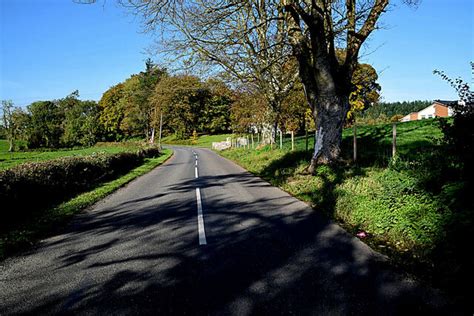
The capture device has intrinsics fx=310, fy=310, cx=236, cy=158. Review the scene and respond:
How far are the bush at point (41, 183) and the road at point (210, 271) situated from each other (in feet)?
6.63

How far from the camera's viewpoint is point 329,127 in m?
11.6

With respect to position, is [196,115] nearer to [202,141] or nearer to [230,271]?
[202,141]

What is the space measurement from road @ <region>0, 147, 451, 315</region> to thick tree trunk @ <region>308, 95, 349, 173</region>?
4742 millimetres

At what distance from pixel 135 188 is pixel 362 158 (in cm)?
919

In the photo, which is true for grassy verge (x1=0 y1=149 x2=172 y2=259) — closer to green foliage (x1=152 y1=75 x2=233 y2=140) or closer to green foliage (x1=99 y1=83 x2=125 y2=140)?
green foliage (x1=152 y1=75 x2=233 y2=140)

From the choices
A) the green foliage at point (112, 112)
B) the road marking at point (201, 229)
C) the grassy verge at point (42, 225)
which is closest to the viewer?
the road marking at point (201, 229)

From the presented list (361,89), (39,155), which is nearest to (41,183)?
(361,89)

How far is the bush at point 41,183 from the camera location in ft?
26.0

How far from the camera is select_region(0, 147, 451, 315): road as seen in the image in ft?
11.0

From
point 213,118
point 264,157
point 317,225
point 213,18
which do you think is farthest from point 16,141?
point 317,225

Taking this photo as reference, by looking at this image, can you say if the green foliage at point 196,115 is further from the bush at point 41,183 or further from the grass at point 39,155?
the bush at point 41,183

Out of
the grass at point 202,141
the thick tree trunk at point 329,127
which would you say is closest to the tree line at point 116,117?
the grass at point 202,141

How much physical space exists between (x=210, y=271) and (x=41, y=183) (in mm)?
8046

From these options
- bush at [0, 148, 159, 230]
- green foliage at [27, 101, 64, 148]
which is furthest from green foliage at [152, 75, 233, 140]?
bush at [0, 148, 159, 230]
